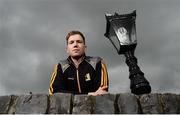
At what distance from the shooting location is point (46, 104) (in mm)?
4949

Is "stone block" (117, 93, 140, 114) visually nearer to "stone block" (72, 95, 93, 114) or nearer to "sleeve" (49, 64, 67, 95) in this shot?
"stone block" (72, 95, 93, 114)

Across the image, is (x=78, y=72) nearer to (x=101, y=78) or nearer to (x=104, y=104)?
(x=101, y=78)

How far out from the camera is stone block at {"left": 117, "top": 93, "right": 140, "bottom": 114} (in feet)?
16.1

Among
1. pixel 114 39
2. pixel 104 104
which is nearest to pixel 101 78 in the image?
pixel 104 104

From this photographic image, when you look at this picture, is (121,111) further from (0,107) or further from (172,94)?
(0,107)

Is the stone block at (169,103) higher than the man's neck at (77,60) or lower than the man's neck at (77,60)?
lower

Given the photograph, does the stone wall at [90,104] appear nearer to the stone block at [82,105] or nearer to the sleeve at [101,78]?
the stone block at [82,105]

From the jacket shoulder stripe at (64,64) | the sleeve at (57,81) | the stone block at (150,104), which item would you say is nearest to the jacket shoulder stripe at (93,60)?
the jacket shoulder stripe at (64,64)

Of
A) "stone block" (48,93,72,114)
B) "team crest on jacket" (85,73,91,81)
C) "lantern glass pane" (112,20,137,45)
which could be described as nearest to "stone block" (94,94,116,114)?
"stone block" (48,93,72,114)

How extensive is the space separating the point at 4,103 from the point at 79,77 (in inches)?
47.2

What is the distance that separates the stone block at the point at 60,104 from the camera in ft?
16.1

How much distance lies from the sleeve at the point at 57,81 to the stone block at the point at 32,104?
2.87 ft

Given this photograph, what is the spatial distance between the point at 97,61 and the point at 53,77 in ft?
2.15

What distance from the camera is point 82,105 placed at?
16.2 ft
